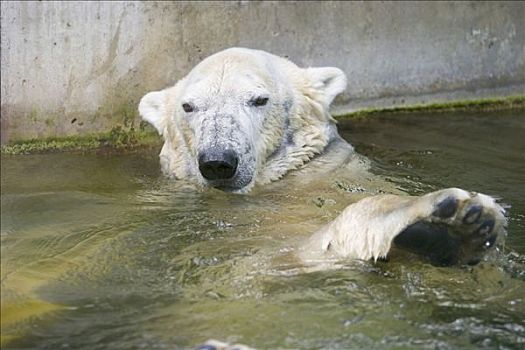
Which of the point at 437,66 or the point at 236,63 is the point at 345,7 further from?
the point at 236,63

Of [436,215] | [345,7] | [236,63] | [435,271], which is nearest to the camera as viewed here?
[436,215]

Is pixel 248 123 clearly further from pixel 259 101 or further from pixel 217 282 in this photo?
pixel 217 282

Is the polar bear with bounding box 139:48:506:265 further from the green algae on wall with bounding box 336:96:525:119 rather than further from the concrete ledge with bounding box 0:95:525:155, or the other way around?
the green algae on wall with bounding box 336:96:525:119

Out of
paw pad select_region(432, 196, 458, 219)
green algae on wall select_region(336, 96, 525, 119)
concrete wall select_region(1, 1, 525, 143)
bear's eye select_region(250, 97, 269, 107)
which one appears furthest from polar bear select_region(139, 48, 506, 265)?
green algae on wall select_region(336, 96, 525, 119)

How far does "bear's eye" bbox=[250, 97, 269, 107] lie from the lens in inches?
178

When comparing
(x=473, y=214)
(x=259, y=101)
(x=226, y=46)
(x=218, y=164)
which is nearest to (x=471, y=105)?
(x=226, y=46)

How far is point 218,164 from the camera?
4.13m

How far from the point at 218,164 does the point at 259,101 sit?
1.78 ft

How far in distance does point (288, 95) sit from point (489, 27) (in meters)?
2.87

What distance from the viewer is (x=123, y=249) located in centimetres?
333

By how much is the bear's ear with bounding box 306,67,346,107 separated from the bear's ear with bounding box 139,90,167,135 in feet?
2.61

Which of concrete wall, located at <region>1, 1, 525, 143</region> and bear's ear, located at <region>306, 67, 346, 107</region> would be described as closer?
bear's ear, located at <region>306, 67, 346, 107</region>

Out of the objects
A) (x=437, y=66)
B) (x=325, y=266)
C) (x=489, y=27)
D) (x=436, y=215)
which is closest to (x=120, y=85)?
(x=437, y=66)

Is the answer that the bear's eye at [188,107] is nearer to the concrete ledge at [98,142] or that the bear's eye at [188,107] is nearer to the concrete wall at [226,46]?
the concrete ledge at [98,142]
